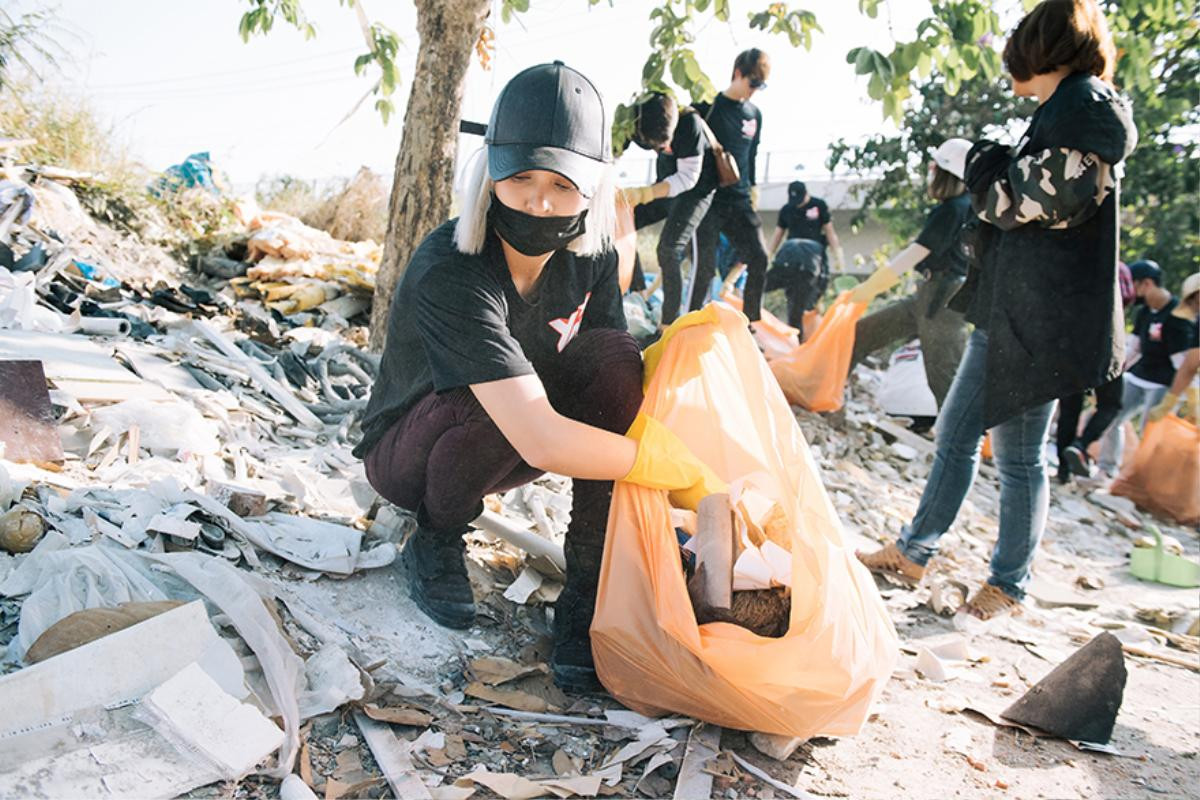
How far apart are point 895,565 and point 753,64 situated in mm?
3032

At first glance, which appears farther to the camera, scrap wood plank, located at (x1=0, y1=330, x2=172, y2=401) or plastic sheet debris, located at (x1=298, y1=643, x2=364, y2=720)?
scrap wood plank, located at (x1=0, y1=330, x2=172, y2=401)

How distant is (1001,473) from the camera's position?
2.60 metres

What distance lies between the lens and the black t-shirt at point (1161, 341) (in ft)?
17.8

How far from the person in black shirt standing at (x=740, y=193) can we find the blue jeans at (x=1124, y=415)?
2.69 metres

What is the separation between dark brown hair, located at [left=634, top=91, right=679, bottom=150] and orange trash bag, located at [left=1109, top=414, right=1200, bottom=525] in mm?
3587

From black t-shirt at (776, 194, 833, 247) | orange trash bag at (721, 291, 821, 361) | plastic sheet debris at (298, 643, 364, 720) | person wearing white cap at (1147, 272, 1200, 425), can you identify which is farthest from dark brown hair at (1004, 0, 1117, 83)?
black t-shirt at (776, 194, 833, 247)

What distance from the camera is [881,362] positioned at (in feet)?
25.1

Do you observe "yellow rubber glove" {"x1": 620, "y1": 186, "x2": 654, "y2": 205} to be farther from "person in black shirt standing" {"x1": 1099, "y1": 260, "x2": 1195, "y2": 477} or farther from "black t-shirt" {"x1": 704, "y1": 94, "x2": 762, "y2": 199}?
"person in black shirt standing" {"x1": 1099, "y1": 260, "x2": 1195, "y2": 477}

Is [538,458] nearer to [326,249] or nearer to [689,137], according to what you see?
[689,137]

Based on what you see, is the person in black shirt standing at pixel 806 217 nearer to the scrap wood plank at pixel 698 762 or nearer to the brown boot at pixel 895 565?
the brown boot at pixel 895 565

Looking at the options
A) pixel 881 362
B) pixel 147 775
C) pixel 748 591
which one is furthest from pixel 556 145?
pixel 881 362

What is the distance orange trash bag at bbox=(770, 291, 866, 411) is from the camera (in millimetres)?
4855

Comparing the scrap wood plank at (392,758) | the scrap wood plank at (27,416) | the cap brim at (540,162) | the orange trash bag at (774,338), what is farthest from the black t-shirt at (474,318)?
the orange trash bag at (774,338)

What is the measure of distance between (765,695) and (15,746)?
1202 mm
